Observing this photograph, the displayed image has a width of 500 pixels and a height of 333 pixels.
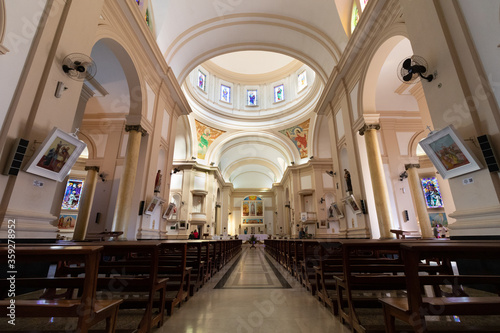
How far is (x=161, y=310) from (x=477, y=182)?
4051 mm

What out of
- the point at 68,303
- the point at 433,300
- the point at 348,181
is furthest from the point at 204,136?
the point at 433,300

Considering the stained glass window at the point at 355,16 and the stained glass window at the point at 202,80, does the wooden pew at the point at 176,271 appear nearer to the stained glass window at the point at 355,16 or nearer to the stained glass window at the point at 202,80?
the stained glass window at the point at 355,16

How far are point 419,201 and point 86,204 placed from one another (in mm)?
11358

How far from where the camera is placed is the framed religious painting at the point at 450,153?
305 centimetres

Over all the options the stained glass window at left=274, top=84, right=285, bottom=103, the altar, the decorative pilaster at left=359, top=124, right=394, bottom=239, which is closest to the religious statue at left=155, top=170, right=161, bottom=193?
the decorative pilaster at left=359, top=124, right=394, bottom=239

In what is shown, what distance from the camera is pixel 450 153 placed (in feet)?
10.7

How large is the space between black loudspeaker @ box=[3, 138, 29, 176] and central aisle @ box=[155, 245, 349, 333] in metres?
2.59

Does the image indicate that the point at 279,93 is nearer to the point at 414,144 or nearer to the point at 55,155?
the point at 414,144

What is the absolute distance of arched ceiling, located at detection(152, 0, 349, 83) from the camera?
756 centimetres

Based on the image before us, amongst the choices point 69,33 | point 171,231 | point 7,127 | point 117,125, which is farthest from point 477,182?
point 171,231

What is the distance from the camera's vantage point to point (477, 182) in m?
3.07

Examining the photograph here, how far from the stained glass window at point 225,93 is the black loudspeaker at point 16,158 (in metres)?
15.2

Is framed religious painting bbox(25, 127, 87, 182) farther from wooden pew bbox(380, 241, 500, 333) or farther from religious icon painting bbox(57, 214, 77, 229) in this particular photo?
religious icon painting bbox(57, 214, 77, 229)

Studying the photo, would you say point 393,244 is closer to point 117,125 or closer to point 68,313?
point 68,313
